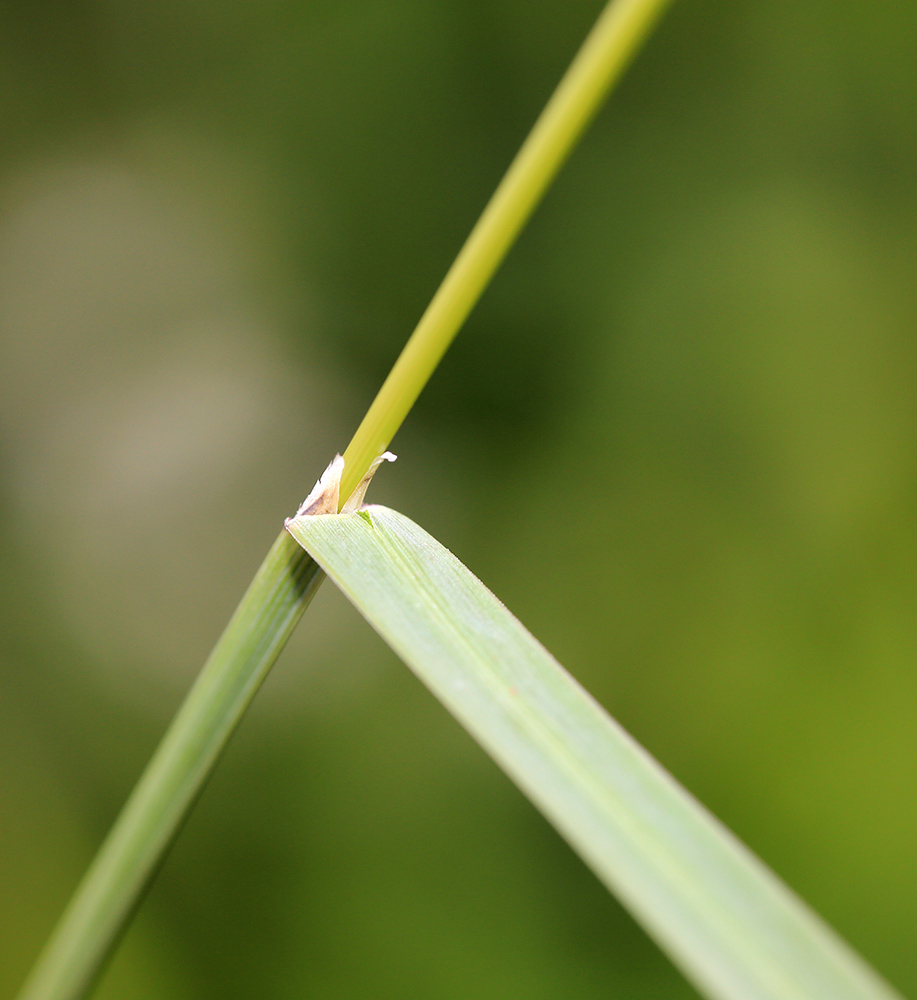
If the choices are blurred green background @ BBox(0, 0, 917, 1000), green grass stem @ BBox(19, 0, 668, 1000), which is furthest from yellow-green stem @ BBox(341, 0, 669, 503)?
blurred green background @ BBox(0, 0, 917, 1000)

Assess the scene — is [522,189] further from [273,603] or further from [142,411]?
[142,411]

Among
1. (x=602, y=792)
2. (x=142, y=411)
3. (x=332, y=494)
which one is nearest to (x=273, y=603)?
(x=332, y=494)

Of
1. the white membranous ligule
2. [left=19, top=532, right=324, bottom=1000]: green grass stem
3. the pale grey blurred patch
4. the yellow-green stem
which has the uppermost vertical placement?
the yellow-green stem

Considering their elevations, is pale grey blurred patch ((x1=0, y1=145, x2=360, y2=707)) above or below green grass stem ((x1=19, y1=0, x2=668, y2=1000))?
below

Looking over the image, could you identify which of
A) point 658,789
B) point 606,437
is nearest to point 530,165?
point 658,789

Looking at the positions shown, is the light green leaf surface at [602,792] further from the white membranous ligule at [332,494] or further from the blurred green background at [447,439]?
the blurred green background at [447,439]

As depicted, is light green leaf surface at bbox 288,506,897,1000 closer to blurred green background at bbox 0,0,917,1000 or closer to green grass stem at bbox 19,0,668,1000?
green grass stem at bbox 19,0,668,1000
